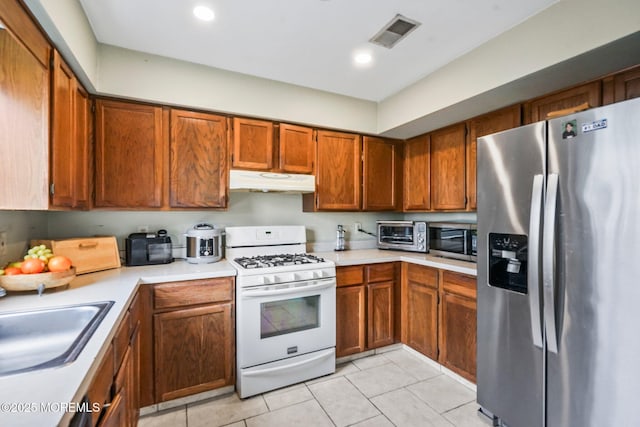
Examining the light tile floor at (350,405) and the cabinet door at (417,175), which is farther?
the cabinet door at (417,175)

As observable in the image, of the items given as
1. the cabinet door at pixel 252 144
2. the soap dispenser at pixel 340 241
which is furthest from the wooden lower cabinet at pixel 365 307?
the cabinet door at pixel 252 144

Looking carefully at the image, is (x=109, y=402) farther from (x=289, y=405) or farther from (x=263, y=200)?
(x=263, y=200)

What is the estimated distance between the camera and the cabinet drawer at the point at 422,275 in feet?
8.32

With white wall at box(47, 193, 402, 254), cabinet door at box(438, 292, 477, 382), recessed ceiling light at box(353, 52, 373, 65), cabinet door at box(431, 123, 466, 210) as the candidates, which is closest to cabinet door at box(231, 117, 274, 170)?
white wall at box(47, 193, 402, 254)

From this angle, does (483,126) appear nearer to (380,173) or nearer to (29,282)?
(380,173)

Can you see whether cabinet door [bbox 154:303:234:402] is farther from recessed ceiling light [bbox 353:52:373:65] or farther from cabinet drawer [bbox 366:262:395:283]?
recessed ceiling light [bbox 353:52:373:65]

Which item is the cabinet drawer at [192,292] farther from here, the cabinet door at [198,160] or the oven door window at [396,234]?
the oven door window at [396,234]

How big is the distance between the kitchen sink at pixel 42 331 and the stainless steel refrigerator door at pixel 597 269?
2061 millimetres

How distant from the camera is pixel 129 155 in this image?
2.25 metres

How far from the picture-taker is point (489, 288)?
6.11 ft

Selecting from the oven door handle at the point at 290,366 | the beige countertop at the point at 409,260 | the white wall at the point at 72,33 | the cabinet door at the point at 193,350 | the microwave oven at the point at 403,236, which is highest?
the white wall at the point at 72,33

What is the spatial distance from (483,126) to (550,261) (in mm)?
1400

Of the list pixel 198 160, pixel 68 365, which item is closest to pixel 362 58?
pixel 198 160

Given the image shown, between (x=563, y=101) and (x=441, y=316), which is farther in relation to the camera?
(x=441, y=316)
